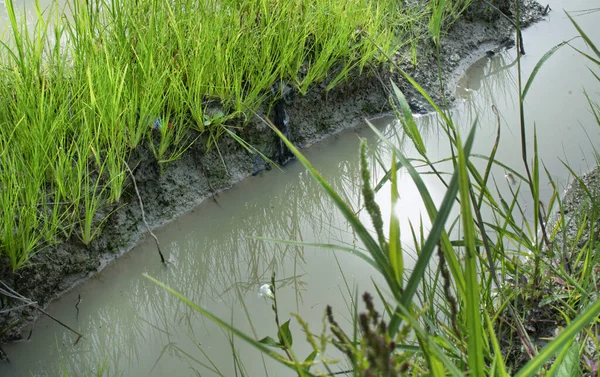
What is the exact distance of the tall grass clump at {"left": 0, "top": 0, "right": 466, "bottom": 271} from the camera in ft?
6.88

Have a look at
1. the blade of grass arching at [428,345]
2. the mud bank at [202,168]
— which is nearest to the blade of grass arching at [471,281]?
the blade of grass arching at [428,345]

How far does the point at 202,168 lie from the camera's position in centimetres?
272

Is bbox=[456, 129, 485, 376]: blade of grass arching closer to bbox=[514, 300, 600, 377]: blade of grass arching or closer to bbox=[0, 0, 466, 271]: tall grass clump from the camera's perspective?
bbox=[514, 300, 600, 377]: blade of grass arching

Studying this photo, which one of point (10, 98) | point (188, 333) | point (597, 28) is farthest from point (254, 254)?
point (597, 28)

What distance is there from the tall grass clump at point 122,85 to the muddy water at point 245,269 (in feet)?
0.97

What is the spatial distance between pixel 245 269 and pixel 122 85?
2.96ft

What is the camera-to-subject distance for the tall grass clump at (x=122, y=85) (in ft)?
6.88

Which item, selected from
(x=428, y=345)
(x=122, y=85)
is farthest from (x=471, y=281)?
(x=122, y=85)

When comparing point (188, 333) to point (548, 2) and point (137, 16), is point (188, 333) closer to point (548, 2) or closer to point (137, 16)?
point (137, 16)

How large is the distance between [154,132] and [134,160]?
6.5 inches

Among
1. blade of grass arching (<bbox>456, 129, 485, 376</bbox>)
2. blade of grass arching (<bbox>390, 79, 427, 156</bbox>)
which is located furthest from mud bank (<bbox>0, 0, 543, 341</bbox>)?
blade of grass arching (<bbox>456, 129, 485, 376</bbox>)

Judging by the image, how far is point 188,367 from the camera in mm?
1866

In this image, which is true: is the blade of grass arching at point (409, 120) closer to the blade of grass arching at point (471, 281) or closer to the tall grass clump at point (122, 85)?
the blade of grass arching at point (471, 281)

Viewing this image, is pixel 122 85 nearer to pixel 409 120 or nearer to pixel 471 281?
pixel 409 120
